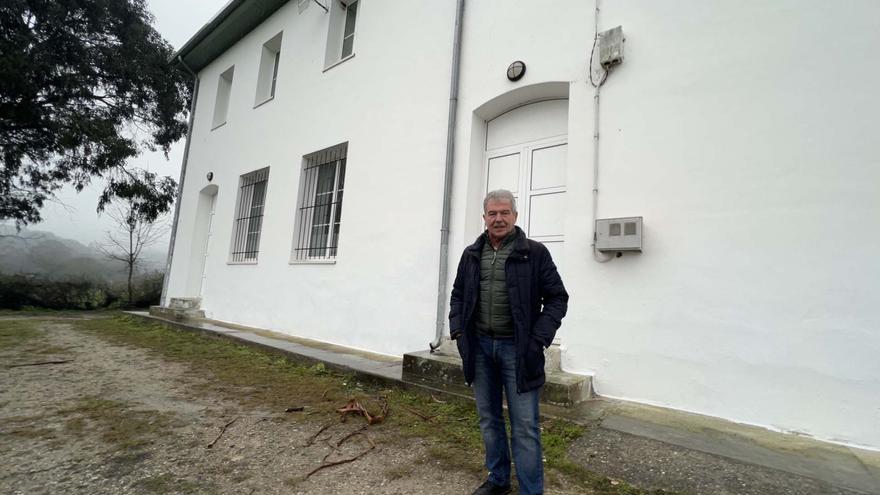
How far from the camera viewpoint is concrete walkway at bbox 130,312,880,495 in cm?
210

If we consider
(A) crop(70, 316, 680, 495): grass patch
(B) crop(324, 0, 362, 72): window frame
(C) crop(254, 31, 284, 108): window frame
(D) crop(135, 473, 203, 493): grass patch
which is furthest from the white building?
(C) crop(254, 31, 284, 108): window frame

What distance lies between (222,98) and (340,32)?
14.9 feet

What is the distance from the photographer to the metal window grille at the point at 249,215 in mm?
8133

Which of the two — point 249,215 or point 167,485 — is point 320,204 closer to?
point 249,215

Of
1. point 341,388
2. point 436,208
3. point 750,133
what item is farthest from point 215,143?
point 750,133

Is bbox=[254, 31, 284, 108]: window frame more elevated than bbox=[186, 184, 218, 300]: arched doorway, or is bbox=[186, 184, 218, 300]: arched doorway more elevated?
bbox=[254, 31, 284, 108]: window frame

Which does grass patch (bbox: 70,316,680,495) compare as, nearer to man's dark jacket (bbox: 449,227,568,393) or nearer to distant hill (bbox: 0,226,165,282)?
man's dark jacket (bbox: 449,227,568,393)

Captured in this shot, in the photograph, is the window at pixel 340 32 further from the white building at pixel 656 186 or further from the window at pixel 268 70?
the window at pixel 268 70

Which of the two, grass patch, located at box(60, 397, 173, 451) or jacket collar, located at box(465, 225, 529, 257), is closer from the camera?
jacket collar, located at box(465, 225, 529, 257)

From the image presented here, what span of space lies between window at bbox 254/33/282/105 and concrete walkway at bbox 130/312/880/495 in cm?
831

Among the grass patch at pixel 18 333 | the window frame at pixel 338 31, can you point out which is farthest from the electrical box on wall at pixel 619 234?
the grass patch at pixel 18 333

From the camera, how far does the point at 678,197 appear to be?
332 centimetres

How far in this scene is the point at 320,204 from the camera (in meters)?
6.81

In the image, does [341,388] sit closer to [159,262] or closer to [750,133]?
[750,133]
